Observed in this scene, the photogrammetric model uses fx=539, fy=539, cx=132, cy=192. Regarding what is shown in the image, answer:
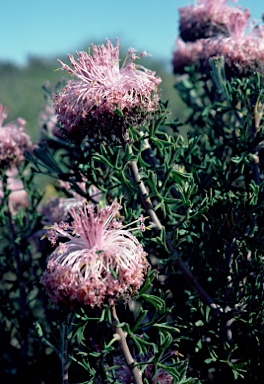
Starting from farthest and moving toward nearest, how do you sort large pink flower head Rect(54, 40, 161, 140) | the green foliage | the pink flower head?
the pink flower head, the green foliage, large pink flower head Rect(54, 40, 161, 140)

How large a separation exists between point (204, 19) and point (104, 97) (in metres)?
1.12

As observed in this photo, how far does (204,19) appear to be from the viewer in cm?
239

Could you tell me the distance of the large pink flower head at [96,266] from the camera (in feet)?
4.15

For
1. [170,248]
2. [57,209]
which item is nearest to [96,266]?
[170,248]

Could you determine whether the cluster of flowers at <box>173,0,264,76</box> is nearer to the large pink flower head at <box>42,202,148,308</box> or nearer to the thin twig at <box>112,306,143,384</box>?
the large pink flower head at <box>42,202,148,308</box>

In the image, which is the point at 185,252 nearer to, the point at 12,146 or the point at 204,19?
the point at 12,146

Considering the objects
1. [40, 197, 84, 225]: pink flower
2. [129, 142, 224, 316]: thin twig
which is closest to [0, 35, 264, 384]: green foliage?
[129, 142, 224, 316]: thin twig

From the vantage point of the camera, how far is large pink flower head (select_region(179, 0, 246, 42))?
2365mm

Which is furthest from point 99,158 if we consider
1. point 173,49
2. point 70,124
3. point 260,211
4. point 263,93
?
point 173,49

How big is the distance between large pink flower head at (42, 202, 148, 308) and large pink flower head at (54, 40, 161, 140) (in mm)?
239

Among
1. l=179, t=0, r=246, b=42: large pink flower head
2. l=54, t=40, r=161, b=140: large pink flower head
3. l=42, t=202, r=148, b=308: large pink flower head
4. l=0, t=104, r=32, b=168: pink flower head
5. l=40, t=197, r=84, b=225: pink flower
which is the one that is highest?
l=179, t=0, r=246, b=42: large pink flower head

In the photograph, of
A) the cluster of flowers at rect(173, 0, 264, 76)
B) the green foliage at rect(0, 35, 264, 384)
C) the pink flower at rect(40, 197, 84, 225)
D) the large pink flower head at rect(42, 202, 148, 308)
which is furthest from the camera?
the pink flower at rect(40, 197, 84, 225)

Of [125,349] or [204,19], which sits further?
[204,19]

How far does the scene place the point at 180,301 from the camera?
2.16 m
